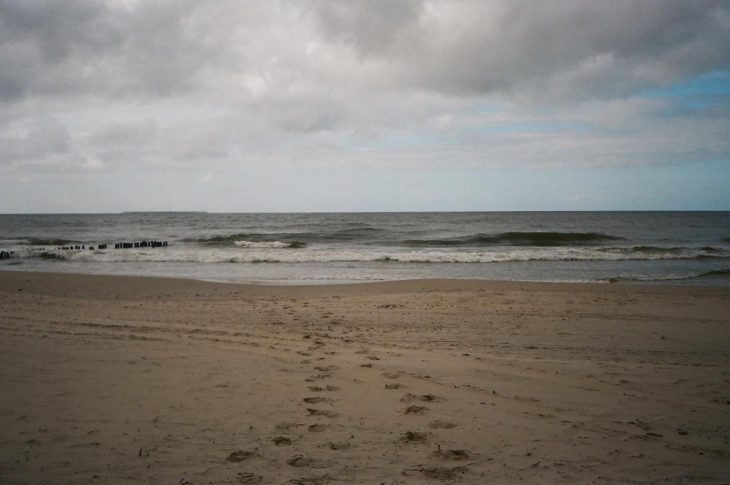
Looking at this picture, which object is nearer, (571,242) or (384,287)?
(384,287)

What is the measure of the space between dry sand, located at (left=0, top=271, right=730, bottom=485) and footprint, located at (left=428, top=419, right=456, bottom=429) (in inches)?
0.9

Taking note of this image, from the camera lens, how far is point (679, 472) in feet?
10.8

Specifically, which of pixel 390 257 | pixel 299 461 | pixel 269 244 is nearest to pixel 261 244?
pixel 269 244

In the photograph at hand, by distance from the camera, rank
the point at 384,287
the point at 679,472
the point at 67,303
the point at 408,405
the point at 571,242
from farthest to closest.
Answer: the point at 571,242 → the point at 384,287 → the point at 67,303 → the point at 408,405 → the point at 679,472

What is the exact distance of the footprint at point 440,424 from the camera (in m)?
3.92

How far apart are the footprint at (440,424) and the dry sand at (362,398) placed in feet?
0.08

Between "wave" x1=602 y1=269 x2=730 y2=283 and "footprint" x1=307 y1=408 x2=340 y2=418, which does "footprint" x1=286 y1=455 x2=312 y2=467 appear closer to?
"footprint" x1=307 y1=408 x2=340 y2=418

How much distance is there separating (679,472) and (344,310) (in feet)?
23.4

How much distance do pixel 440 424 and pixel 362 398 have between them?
0.88 m

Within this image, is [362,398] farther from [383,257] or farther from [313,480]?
[383,257]

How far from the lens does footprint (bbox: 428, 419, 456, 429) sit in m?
3.92

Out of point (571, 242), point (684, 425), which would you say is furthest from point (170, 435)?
point (571, 242)

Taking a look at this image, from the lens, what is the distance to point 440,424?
3971 millimetres

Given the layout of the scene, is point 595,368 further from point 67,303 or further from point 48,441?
point 67,303
